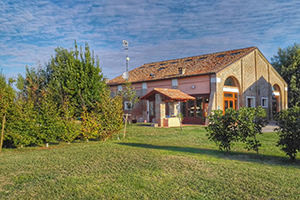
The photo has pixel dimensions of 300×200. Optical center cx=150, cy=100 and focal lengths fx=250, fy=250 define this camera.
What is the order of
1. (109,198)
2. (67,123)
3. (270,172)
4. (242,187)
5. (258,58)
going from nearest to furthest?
(109,198)
(242,187)
(270,172)
(67,123)
(258,58)

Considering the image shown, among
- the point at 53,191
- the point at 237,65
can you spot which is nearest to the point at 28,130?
the point at 53,191

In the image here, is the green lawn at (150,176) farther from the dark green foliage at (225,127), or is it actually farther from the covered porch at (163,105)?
the covered porch at (163,105)

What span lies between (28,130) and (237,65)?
18414 millimetres

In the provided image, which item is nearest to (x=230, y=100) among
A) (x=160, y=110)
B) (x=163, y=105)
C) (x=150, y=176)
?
(x=163, y=105)

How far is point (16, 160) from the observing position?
25.7 ft

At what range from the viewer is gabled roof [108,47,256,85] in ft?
73.9

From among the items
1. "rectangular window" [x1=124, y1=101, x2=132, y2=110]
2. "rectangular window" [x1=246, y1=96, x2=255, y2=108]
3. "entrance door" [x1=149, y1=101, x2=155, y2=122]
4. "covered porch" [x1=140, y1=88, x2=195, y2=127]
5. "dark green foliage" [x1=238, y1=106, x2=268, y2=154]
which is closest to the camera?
"dark green foliage" [x1=238, y1=106, x2=268, y2=154]

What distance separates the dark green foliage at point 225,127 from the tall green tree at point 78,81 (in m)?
6.70

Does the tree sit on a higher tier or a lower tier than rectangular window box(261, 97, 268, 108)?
A: higher

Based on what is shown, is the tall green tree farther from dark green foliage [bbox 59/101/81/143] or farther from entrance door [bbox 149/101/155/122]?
entrance door [bbox 149/101/155/122]

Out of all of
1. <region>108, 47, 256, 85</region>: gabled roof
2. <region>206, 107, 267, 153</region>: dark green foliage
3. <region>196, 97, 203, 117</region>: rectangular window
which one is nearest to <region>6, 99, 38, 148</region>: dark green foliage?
<region>206, 107, 267, 153</region>: dark green foliage

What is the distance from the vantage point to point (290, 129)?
7027 mm

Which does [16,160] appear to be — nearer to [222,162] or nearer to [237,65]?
[222,162]

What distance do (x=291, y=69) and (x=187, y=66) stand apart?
13.7 metres
